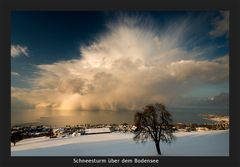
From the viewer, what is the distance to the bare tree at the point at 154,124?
36.4 feet

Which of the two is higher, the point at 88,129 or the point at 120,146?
the point at 88,129

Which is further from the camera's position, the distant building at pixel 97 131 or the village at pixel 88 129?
the distant building at pixel 97 131

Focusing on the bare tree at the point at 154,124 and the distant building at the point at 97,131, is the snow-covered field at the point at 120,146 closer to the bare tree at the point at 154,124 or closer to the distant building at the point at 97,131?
the distant building at the point at 97,131

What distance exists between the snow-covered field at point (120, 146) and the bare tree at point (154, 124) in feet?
0.71

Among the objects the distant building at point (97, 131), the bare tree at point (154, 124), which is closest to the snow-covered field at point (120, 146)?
the distant building at point (97, 131)

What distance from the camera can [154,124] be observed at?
37.2 feet

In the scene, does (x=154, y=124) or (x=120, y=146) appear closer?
(x=120, y=146)

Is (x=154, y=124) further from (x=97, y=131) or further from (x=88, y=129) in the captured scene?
(x=88, y=129)

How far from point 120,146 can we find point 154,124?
54.7 inches

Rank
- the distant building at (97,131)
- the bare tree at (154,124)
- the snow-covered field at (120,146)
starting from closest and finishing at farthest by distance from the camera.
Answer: the snow-covered field at (120,146)
the bare tree at (154,124)
the distant building at (97,131)

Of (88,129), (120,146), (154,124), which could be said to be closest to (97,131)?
(88,129)

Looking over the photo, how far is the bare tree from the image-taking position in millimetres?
11109

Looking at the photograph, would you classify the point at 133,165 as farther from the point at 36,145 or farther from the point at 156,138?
the point at 36,145

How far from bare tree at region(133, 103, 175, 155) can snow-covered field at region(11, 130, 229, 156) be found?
0.22 meters
